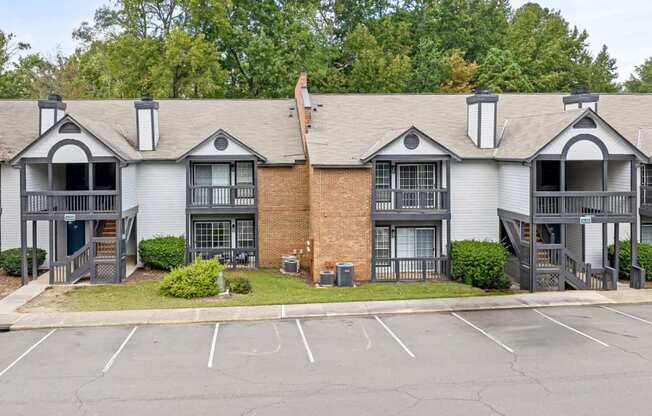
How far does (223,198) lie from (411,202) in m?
8.27

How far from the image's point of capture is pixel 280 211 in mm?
29438

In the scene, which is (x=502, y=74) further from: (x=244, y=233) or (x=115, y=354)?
(x=115, y=354)

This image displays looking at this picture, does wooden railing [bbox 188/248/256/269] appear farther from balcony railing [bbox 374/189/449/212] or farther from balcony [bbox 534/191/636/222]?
balcony [bbox 534/191/636/222]

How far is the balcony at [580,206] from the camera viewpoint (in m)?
24.8

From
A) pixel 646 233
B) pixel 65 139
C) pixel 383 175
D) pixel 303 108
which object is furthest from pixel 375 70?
pixel 65 139

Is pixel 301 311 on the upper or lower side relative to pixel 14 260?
lower

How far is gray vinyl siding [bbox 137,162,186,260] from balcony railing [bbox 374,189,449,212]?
8.92 m

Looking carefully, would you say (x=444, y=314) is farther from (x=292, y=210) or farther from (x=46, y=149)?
(x=46, y=149)

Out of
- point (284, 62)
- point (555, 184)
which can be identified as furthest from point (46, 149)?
point (284, 62)

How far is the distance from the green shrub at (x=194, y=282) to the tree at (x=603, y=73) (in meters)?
47.6

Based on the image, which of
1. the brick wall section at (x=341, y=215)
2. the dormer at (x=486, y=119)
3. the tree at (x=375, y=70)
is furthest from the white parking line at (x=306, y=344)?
the tree at (x=375, y=70)

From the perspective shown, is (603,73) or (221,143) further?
(603,73)

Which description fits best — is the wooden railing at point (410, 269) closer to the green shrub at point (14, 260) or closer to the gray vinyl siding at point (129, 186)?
the gray vinyl siding at point (129, 186)

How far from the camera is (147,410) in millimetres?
12523
